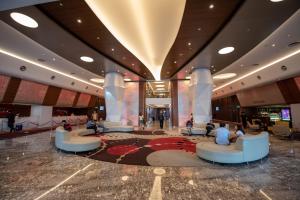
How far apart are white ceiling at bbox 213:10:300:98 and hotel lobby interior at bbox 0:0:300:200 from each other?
2.0 inches

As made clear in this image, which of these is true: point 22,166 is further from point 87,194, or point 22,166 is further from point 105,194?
point 105,194

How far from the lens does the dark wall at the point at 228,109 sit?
1927 cm

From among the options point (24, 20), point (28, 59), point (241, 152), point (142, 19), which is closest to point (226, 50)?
point (142, 19)

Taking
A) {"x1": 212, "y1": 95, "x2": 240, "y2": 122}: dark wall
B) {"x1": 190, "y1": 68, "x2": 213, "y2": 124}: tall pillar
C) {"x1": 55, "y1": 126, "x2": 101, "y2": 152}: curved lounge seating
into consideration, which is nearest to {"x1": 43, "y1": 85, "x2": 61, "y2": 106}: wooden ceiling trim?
{"x1": 55, "y1": 126, "x2": 101, "y2": 152}: curved lounge seating

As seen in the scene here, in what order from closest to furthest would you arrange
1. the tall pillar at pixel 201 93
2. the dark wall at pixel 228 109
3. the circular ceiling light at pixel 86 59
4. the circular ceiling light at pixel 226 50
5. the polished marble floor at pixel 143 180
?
the polished marble floor at pixel 143 180
the circular ceiling light at pixel 226 50
the circular ceiling light at pixel 86 59
the tall pillar at pixel 201 93
the dark wall at pixel 228 109

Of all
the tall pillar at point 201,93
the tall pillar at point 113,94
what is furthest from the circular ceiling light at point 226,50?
the tall pillar at point 113,94

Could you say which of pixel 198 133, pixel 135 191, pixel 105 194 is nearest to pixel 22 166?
pixel 105 194

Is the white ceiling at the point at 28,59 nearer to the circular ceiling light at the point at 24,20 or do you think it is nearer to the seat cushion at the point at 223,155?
the circular ceiling light at the point at 24,20

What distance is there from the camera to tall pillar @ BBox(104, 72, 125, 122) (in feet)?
42.8

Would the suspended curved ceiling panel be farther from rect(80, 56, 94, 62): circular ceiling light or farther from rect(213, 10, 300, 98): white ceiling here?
rect(213, 10, 300, 98): white ceiling

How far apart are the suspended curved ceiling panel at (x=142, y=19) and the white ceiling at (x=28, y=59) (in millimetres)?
3711

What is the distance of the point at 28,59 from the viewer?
9.62 metres

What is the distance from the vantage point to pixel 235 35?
630 centimetres

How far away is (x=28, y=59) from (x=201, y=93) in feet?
38.9
